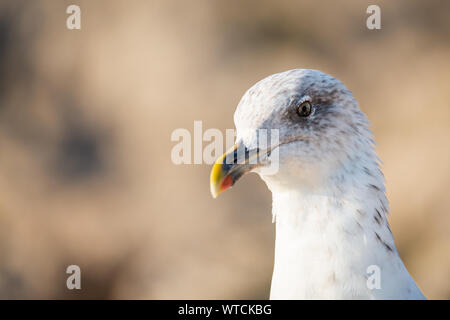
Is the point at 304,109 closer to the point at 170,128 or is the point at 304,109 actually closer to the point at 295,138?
the point at 295,138

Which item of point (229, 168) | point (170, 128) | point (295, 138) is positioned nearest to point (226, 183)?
point (229, 168)

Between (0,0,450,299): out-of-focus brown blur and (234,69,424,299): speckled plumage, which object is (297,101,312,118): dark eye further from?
(0,0,450,299): out-of-focus brown blur

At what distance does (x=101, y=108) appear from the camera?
4.43 m

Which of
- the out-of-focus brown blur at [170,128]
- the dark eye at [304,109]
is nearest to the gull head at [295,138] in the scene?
the dark eye at [304,109]

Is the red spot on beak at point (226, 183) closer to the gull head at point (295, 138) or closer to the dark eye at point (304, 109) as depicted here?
the gull head at point (295, 138)

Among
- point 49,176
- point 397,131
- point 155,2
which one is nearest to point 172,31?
point 155,2

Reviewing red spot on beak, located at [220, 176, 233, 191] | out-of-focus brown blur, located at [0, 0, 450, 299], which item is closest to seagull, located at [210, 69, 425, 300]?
red spot on beak, located at [220, 176, 233, 191]

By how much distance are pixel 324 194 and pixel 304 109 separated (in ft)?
0.89

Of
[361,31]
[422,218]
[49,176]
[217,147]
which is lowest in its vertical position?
[422,218]

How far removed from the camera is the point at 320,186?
1.49 meters

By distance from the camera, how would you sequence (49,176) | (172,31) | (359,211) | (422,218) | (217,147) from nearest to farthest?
(359,211) → (217,147) → (422,218) → (172,31) → (49,176)

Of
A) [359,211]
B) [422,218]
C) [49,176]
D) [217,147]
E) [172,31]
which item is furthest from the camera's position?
[49,176]

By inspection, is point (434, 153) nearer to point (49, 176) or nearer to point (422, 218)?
point (422, 218)

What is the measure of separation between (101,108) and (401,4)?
2.76m
